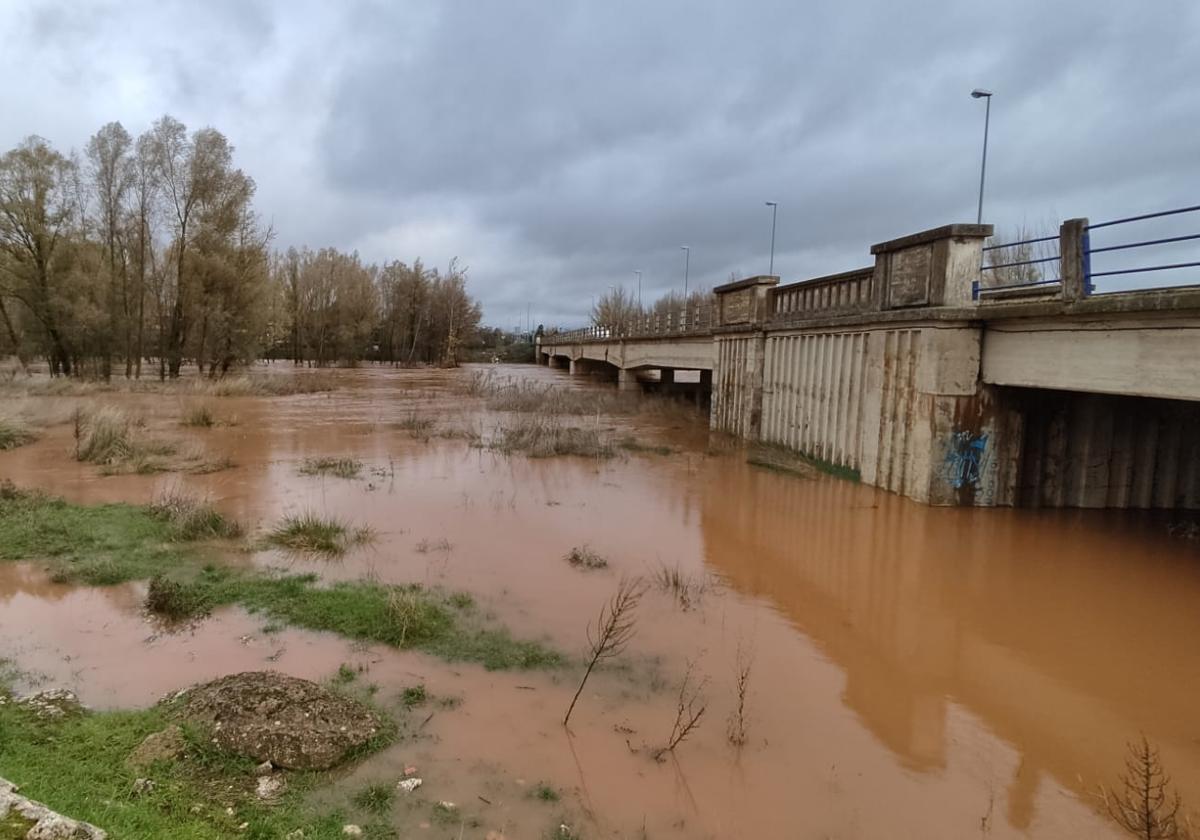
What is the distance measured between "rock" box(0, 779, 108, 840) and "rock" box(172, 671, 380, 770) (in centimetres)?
169

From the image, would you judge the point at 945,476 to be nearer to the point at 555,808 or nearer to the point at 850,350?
the point at 850,350

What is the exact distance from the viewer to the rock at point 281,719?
14.6 ft

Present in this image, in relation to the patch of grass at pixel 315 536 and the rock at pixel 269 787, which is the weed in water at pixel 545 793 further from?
the patch of grass at pixel 315 536

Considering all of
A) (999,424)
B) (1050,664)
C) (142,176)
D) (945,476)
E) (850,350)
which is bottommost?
(1050,664)

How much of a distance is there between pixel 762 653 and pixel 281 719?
4298mm

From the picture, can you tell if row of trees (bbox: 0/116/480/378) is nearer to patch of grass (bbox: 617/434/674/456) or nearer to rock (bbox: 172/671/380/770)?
patch of grass (bbox: 617/434/674/456)

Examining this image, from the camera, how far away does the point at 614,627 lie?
6344 mm

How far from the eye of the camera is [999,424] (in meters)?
12.1

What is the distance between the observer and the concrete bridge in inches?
375

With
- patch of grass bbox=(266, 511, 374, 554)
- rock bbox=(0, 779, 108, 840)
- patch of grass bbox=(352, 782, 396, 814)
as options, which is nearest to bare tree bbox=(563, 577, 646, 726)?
patch of grass bbox=(352, 782, 396, 814)

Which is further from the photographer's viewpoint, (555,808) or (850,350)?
(850,350)

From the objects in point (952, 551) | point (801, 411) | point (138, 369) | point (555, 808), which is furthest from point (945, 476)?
point (138, 369)

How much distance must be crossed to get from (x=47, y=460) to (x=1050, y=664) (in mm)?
18555

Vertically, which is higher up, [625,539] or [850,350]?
[850,350]
